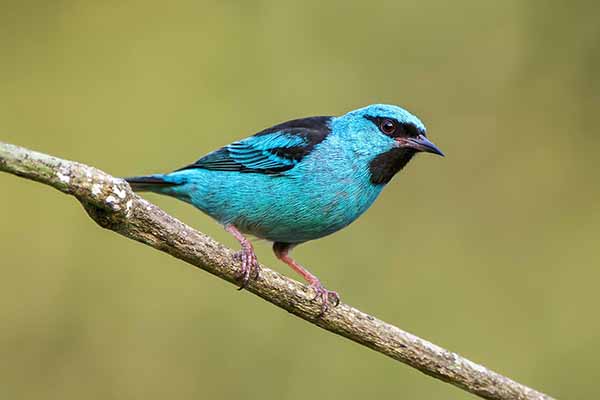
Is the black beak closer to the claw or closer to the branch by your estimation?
the claw

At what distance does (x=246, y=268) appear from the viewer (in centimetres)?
457

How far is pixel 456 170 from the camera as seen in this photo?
809 cm

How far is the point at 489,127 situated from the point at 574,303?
1866mm

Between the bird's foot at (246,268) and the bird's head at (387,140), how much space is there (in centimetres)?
150

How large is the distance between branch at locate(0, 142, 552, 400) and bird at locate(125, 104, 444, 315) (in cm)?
80

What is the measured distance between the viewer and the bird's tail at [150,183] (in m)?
6.08

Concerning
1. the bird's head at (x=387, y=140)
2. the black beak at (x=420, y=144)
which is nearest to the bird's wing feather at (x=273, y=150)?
the bird's head at (x=387, y=140)

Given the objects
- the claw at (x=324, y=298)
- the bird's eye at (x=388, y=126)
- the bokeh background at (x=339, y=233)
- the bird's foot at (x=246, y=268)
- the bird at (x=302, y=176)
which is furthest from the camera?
the bokeh background at (x=339, y=233)

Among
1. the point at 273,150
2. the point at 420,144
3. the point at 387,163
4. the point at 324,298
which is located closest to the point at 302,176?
the point at 273,150

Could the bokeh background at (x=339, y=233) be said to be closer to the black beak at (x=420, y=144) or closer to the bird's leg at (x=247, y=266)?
the black beak at (x=420, y=144)

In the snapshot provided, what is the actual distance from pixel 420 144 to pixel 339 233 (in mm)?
1951

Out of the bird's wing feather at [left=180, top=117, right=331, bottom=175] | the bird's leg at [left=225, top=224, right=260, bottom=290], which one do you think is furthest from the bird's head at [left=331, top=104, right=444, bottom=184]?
the bird's leg at [left=225, top=224, right=260, bottom=290]

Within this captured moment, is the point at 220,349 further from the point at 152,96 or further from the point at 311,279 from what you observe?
the point at 152,96

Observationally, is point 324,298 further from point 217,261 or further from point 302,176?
point 302,176
